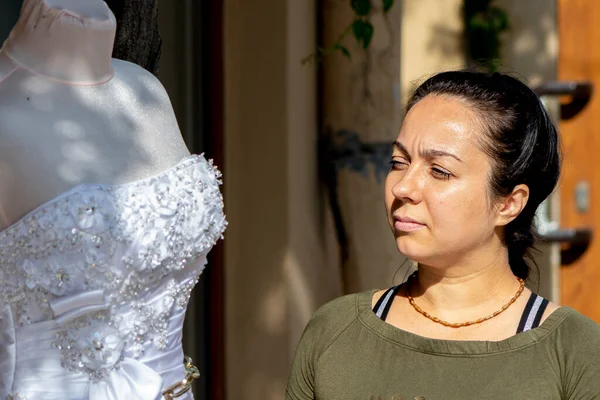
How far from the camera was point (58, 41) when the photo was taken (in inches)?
77.8

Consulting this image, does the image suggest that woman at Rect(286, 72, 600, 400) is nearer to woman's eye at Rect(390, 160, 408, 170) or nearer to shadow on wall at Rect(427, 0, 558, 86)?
woman's eye at Rect(390, 160, 408, 170)

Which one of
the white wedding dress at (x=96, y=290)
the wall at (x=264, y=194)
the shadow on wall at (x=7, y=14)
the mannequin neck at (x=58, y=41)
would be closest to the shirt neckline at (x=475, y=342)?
the white wedding dress at (x=96, y=290)

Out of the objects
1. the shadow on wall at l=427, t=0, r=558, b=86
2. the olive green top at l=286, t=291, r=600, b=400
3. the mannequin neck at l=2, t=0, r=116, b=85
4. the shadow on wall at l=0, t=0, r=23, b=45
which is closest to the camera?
the olive green top at l=286, t=291, r=600, b=400

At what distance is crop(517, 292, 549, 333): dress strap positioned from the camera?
1941 millimetres

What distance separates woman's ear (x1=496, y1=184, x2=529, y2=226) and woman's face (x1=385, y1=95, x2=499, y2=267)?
0.10 feet

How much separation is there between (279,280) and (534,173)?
1877 millimetres

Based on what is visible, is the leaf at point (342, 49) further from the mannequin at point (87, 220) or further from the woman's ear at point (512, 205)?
the woman's ear at point (512, 205)

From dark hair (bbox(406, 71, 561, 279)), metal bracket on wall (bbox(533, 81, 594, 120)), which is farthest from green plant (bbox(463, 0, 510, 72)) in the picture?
dark hair (bbox(406, 71, 561, 279))

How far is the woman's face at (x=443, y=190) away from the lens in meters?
1.91

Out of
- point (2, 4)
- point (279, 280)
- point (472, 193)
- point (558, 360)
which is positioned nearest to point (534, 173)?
point (472, 193)

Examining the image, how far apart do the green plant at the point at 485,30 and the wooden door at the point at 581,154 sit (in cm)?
70

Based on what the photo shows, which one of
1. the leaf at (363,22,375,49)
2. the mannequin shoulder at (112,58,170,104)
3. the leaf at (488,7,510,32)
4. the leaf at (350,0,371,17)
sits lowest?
the mannequin shoulder at (112,58,170,104)

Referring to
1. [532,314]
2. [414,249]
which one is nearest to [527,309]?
[532,314]

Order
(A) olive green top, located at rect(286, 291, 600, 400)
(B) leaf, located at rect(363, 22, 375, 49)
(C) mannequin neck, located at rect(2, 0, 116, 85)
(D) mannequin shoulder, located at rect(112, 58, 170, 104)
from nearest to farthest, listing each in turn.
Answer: (A) olive green top, located at rect(286, 291, 600, 400) < (C) mannequin neck, located at rect(2, 0, 116, 85) < (D) mannequin shoulder, located at rect(112, 58, 170, 104) < (B) leaf, located at rect(363, 22, 375, 49)
